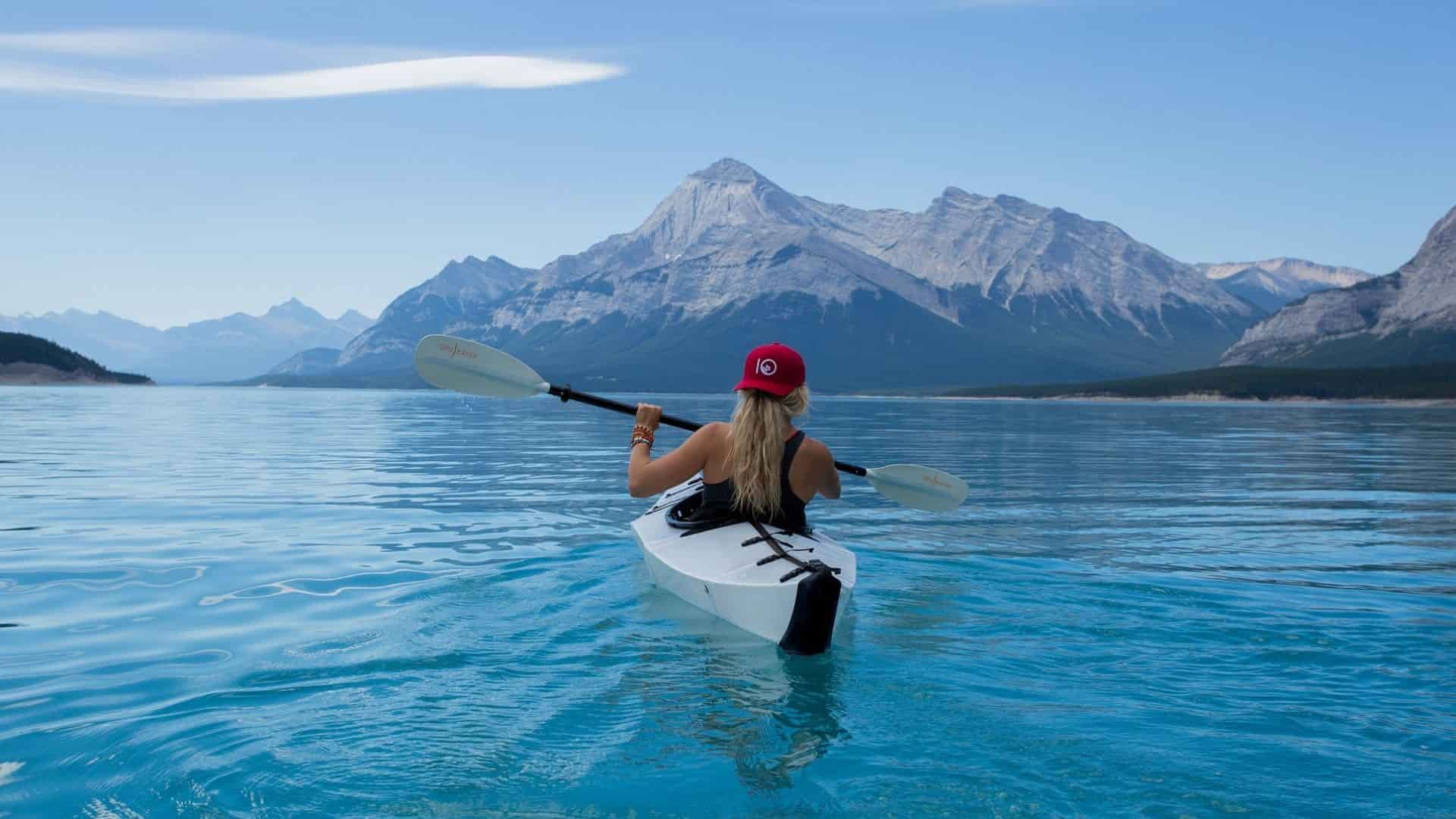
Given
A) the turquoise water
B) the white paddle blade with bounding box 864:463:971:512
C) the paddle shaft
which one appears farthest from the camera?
the white paddle blade with bounding box 864:463:971:512

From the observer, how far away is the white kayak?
832cm

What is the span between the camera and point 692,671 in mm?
8297

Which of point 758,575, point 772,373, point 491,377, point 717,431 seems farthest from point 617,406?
point 758,575

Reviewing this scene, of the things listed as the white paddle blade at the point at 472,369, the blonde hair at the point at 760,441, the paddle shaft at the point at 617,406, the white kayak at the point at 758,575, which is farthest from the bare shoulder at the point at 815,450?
the white paddle blade at the point at 472,369

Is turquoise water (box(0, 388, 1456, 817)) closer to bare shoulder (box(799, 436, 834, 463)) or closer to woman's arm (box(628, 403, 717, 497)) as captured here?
woman's arm (box(628, 403, 717, 497))

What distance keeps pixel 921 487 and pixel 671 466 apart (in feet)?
19.4

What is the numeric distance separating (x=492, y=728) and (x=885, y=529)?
1245cm

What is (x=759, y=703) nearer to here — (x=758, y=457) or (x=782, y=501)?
(x=758, y=457)

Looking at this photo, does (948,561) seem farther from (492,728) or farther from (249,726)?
(249,726)

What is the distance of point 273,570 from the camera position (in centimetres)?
1330

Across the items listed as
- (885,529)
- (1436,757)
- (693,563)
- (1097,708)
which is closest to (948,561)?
(885,529)

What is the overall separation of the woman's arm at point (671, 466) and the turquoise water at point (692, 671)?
1.40 meters

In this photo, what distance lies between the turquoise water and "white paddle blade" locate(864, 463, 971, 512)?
85 cm

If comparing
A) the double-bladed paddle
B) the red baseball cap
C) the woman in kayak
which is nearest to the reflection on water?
the woman in kayak
